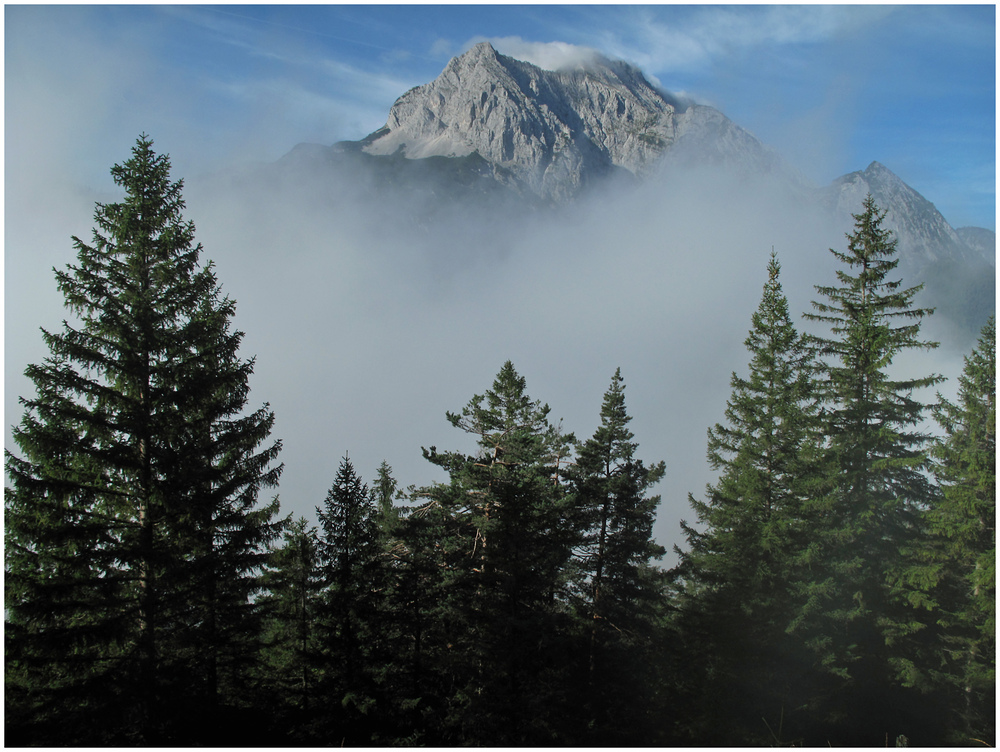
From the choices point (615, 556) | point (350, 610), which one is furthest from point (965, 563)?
point (350, 610)

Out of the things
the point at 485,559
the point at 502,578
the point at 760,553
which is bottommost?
the point at 502,578

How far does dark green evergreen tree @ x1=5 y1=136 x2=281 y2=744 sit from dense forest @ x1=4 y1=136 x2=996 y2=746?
0.06 meters

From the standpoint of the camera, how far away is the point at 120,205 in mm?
15039

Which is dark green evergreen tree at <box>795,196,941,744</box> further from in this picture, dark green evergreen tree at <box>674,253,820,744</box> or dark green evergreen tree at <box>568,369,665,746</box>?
dark green evergreen tree at <box>568,369,665,746</box>

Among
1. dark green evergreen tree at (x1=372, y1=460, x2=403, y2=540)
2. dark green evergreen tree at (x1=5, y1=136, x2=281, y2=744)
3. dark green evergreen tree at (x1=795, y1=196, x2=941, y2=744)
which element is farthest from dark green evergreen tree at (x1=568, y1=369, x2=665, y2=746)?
dark green evergreen tree at (x1=5, y1=136, x2=281, y2=744)

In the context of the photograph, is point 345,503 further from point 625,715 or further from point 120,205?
point 625,715

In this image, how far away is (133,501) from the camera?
47.6 feet

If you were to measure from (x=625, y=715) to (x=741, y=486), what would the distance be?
8.72 m

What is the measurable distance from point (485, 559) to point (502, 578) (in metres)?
2.28

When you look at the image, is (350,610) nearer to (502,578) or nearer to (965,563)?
(502,578)

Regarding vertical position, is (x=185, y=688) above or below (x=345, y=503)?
below

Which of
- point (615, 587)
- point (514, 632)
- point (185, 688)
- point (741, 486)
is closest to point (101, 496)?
point (185, 688)

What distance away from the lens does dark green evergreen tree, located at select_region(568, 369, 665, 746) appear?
22125 millimetres

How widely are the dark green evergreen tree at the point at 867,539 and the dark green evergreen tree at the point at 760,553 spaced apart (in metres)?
0.85
